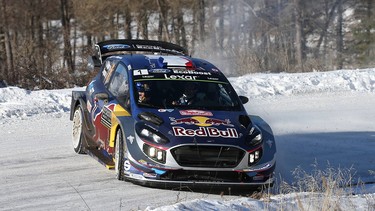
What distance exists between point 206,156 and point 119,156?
3.54 feet

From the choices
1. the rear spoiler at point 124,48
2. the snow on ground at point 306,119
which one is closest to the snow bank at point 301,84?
the snow on ground at point 306,119

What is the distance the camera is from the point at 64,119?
15.2 metres

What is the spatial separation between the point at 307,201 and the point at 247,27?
104ft

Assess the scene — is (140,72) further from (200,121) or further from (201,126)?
(201,126)

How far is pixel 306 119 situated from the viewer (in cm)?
1552

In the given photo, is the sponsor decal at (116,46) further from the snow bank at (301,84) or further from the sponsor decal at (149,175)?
the snow bank at (301,84)

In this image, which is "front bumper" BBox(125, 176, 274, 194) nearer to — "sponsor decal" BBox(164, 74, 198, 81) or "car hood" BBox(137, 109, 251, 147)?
"car hood" BBox(137, 109, 251, 147)

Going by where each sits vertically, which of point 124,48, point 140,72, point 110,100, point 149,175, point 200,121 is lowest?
point 149,175

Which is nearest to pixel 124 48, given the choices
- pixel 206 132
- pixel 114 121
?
pixel 114 121

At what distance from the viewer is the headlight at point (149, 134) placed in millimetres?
8648

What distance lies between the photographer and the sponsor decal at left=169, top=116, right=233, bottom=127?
892 centimetres

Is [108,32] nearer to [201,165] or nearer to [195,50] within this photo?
[195,50]

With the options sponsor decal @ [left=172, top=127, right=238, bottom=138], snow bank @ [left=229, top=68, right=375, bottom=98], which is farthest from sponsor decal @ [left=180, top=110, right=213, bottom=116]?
snow bank @ [left=229, top=68, right=375, bottom=98]

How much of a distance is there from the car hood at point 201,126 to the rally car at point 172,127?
0.04 feet
